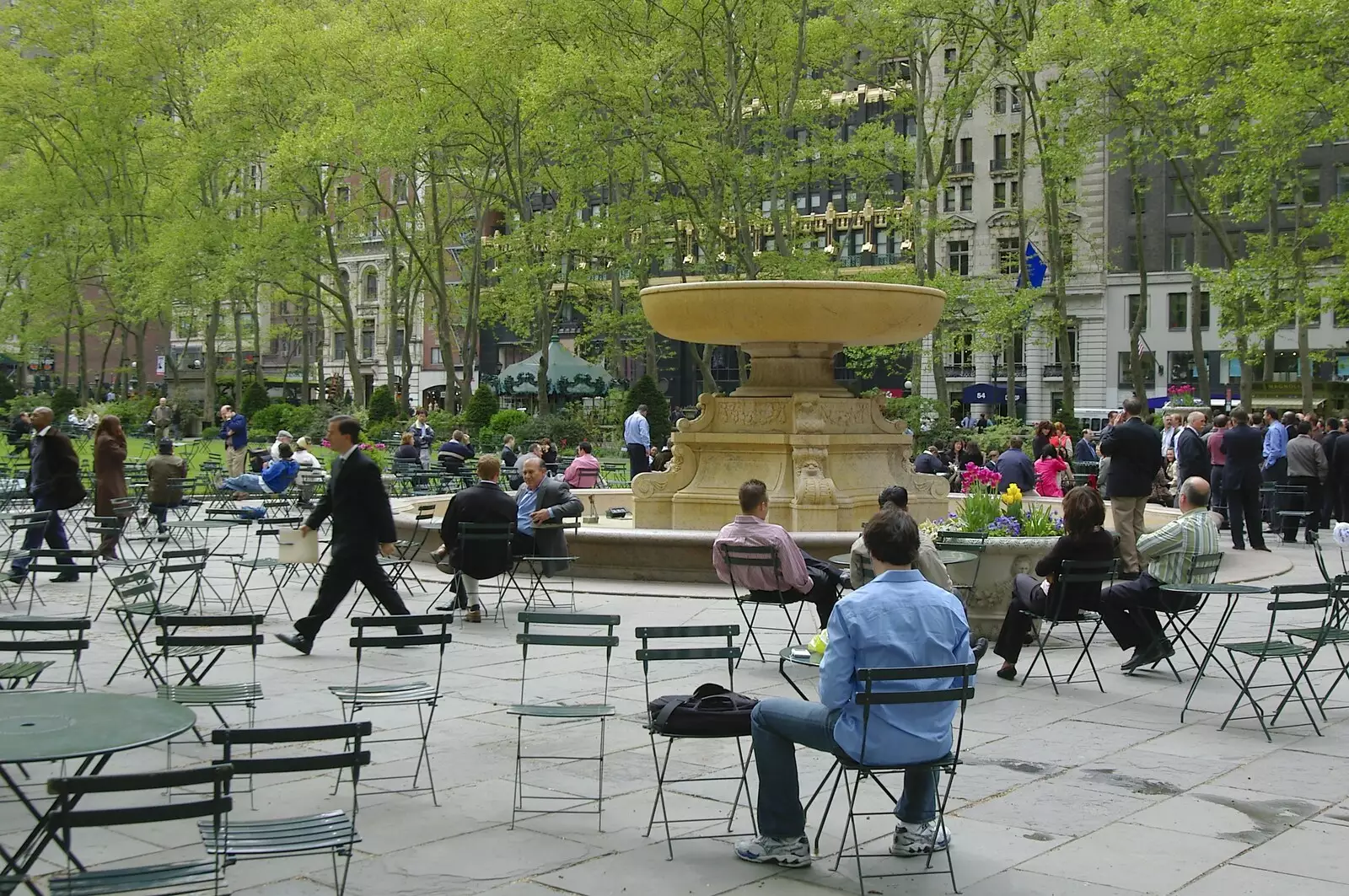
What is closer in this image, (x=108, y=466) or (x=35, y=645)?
(x=35, y=645)

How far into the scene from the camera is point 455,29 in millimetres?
38969

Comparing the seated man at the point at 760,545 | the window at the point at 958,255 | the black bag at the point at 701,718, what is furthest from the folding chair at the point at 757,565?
the window at the point at 958,255

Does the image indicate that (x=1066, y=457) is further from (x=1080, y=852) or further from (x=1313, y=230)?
(x=1080, y=852)

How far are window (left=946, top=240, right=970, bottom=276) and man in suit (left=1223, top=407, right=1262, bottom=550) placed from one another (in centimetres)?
4768

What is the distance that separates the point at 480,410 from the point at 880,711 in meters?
38.5

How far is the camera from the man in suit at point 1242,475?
19547 mm

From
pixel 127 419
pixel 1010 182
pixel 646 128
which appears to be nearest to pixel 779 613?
pixel 646 128

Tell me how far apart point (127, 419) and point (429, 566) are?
38.5 meters

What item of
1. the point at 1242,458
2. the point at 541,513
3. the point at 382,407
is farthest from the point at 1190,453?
the point at 382,407

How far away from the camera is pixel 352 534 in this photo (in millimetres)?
10953

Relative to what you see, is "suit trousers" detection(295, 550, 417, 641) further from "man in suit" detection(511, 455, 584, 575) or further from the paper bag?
"man in suit" detection(511, 455, 584, 575)

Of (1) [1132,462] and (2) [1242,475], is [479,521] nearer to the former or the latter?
(1) [1132,462]

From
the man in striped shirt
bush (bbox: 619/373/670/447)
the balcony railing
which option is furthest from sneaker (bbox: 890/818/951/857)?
the balcony railing

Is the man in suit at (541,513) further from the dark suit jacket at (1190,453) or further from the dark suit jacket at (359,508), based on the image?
the dark suit jacket at (1190,453)
